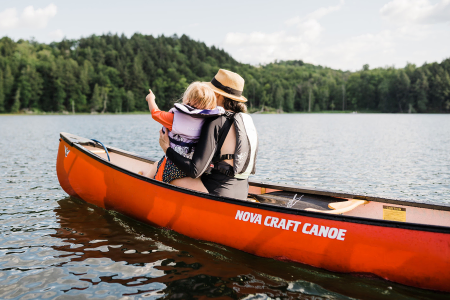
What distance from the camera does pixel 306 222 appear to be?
407 cm

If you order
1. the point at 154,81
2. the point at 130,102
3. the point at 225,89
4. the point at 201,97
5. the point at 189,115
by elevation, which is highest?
the point at 154,81

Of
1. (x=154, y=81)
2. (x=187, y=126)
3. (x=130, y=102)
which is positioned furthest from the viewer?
(x=154, y=81)

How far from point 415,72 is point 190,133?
12155 cm

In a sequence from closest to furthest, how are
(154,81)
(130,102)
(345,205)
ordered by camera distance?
(345,205) < (130,102) < (154,81)

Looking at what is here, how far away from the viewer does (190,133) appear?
176 inches

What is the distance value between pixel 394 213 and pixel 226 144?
96.5 inches

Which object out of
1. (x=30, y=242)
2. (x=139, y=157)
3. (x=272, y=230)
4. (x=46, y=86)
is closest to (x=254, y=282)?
(x=272, y=230)

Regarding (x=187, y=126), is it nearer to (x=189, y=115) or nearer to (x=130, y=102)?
(x=189, y=115)

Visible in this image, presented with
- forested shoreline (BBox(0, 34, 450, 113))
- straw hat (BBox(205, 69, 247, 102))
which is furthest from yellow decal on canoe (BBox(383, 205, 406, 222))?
forested shoreline (BBox(0, 34, 450, 113))

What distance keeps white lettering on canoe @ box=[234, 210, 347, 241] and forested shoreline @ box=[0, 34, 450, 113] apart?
7067 cm

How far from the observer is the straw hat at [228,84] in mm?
4434

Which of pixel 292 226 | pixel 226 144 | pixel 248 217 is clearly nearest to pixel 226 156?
pixel 226 144

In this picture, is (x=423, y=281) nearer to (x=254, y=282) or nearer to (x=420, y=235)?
(x=420, y=235)

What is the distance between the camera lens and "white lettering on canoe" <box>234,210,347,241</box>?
393cm
